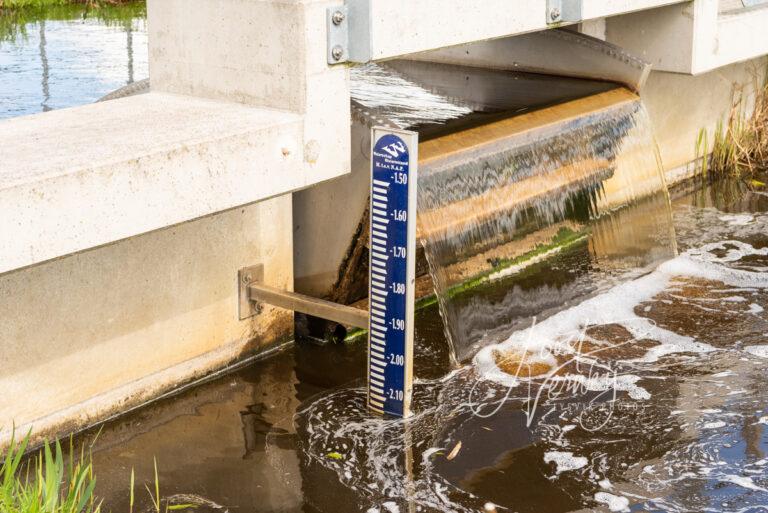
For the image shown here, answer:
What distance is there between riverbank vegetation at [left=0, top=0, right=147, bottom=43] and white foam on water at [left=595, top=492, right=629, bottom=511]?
29.4 ft

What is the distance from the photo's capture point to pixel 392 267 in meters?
5.31

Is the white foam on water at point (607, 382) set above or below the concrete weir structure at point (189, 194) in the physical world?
below

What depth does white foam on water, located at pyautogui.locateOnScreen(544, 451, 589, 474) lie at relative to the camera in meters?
5.05

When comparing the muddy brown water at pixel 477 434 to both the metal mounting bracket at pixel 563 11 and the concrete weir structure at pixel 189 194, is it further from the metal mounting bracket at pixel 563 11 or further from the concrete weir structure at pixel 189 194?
the metal mounting bracket at pixel 563 11

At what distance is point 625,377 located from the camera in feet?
19.8

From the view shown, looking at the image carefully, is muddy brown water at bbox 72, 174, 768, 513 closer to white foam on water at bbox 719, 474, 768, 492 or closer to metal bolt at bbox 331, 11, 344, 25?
white foam on water at bbox 719, 474, 768, 492

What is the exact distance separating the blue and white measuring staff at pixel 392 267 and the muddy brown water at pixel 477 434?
0.61 ft

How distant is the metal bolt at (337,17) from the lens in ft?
16.4

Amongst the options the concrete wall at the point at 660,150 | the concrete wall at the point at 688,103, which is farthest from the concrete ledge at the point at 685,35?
the concrete wall at the point at 688,103

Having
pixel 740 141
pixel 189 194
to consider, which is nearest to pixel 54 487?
pixel 189 194

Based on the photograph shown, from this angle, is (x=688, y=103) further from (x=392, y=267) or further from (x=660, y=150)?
(x=392, y=267)

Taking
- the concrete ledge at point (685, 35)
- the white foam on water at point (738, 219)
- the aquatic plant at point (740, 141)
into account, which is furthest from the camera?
the aquatic plant at point (740, 141)

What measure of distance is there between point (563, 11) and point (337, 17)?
5.93 ft

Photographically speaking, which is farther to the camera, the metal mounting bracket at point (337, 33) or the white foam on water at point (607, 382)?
the white foam on water at point (607, 382)
